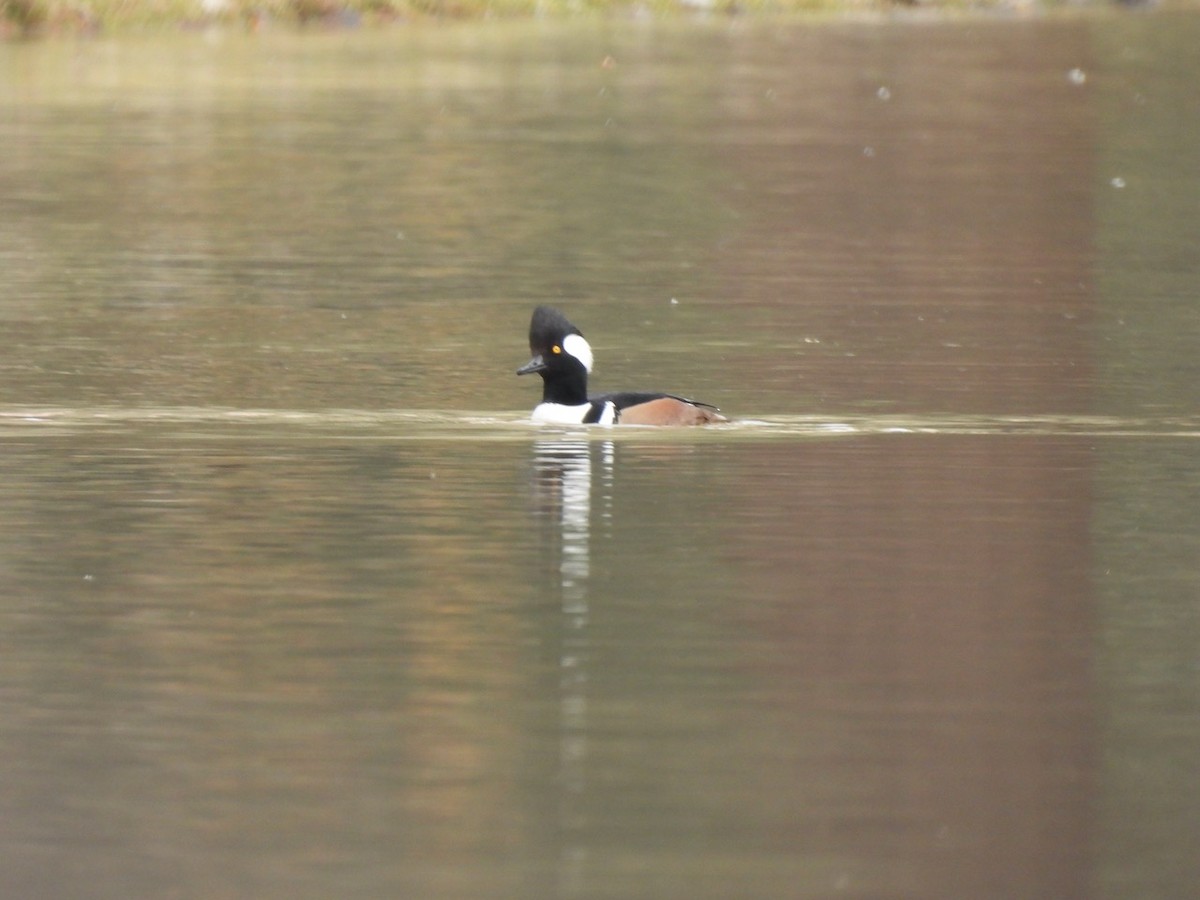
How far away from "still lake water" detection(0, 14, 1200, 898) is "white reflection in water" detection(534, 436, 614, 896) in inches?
1.0

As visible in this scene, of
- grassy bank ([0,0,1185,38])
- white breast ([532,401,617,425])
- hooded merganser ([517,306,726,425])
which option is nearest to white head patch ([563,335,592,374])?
hooded merganser ([517,306,726,425])

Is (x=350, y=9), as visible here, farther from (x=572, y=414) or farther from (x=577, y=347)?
(x=572, y=414)

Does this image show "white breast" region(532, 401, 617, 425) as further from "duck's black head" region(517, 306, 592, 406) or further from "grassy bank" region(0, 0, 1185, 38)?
"grassy bank" region(0, 0, 1185, 38)

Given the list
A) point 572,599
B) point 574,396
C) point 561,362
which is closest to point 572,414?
point 574,396

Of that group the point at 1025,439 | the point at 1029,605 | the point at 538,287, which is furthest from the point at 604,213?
the point at 1029,605

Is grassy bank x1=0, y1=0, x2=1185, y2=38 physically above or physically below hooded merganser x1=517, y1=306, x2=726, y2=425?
below

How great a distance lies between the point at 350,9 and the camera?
59312 millimetres

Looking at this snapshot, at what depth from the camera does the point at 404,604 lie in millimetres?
10023

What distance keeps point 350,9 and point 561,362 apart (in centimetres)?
4584

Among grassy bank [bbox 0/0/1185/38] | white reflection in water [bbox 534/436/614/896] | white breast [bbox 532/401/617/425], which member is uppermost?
white reflection in water [bbox 534/436/614/896]

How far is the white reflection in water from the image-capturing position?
7379mm

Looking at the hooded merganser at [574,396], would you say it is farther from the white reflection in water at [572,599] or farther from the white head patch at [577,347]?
the white reflection in water at [572,599]

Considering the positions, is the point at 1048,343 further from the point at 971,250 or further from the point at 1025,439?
the point at 971,250

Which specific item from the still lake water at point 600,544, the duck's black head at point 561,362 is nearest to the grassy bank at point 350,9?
the still lake water at point 600,544
